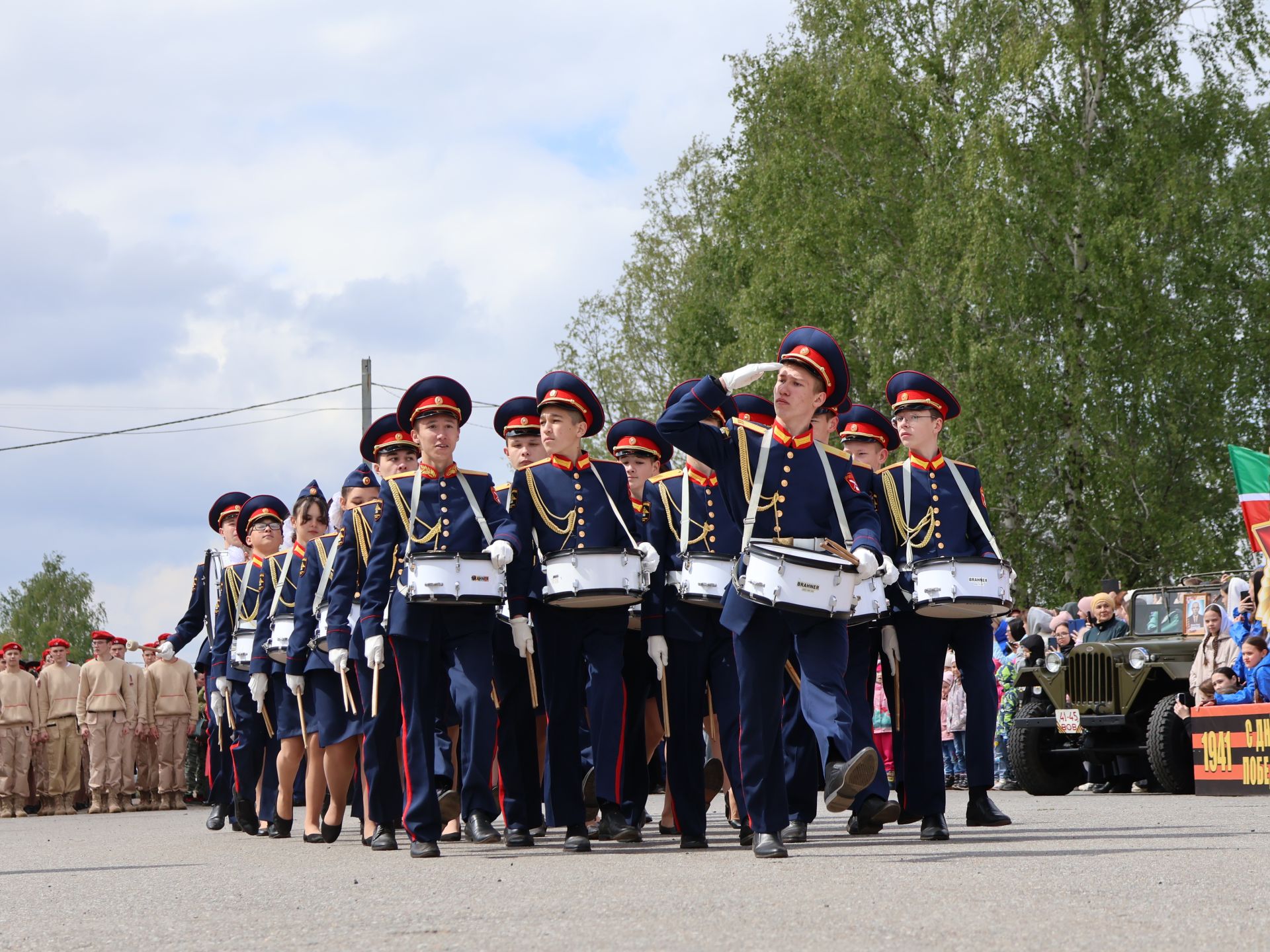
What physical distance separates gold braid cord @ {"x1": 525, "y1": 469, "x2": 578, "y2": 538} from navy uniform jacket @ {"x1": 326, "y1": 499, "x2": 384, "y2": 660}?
1042mm

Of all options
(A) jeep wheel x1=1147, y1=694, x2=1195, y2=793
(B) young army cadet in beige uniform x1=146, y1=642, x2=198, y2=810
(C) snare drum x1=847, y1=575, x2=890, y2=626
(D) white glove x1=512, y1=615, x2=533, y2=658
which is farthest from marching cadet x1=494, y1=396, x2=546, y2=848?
(B) young army cadet in beige uniform x1=146, y1=642, x2=198, y2=810

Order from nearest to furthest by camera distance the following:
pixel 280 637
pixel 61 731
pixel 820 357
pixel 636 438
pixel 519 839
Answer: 1. pixel 820 357
2. pixel 519 839
3. pixel 636 438
4. pixel 280 637
5. pixel 61 731

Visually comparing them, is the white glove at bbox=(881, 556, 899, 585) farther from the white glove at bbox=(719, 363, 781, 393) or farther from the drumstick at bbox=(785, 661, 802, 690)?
the drumstick at bbox=(785, 661, 802, 690)

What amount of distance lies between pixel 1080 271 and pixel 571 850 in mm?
24077

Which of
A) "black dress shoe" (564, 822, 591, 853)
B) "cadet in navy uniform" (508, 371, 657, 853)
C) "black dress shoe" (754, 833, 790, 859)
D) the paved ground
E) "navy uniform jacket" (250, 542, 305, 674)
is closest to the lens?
the paved ground

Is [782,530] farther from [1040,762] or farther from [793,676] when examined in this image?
[1040,762]

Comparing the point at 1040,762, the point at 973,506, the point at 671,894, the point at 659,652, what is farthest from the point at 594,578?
the point at 1040,762

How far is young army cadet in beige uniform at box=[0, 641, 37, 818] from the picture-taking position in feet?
69.4

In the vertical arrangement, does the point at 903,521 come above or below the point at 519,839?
above

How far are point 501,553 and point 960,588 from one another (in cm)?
236

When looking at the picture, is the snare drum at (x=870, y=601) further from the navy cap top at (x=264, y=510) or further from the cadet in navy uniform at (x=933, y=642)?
the navy cap top at (x=264, y=510)

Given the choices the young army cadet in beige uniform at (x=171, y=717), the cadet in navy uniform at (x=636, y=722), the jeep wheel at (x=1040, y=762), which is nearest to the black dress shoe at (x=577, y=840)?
the cadet in navy uniform at (x=636, y=722)

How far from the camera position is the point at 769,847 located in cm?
824

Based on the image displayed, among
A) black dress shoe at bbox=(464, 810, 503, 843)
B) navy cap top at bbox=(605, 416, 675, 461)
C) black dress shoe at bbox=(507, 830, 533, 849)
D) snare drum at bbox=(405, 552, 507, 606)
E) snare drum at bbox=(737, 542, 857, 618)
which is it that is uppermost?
navy cap top at bbox=(605, 416, 675, 461)
